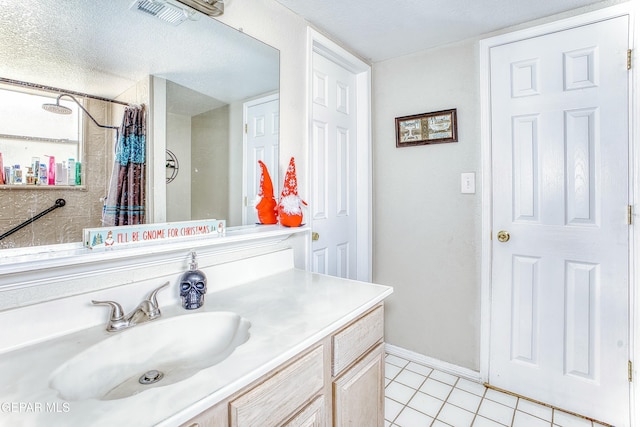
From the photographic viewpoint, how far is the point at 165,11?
1096mm

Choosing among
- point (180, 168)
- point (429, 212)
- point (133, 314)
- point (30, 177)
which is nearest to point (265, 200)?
point (180, 168)

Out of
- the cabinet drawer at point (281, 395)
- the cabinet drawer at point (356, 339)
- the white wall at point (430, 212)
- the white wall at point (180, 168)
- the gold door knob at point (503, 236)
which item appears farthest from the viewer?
the white wall at point (430, 212)

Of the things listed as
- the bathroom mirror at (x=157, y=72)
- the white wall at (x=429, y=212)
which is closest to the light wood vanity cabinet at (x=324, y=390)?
the bathroom mirror at (x=157, y=72)

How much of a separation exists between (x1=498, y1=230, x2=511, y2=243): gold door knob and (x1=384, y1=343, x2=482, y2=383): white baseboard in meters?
0.83

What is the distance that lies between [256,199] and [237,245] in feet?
0.79

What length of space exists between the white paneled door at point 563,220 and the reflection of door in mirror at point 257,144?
1268 mm

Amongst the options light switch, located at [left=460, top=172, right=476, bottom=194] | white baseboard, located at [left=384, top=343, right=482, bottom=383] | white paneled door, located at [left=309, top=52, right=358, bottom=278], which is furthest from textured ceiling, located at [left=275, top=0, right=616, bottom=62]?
white baseboard, located at [left=384, top=343, right=482, bottom=383]

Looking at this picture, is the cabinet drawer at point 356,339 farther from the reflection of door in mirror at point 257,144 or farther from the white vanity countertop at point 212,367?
the reflection of door in mirror at point 257,144

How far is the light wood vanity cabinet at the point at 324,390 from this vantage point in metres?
0.68

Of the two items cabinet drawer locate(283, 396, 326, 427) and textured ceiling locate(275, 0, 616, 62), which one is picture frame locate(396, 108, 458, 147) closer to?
textured ceiling locate(275, 0, 616, 62)

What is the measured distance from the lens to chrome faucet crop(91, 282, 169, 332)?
0.88 m

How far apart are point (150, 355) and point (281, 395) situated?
0.39m

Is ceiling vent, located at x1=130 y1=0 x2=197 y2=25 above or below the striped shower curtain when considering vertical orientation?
above

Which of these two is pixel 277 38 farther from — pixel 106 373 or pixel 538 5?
pixel 106 373
